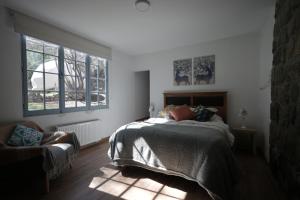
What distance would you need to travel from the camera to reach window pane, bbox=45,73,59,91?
9.38ft

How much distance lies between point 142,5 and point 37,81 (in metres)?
2.28

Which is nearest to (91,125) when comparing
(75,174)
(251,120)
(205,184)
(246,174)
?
(75,174)

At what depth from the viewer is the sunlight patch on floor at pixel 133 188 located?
1.81 meters

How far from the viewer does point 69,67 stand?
325 centimetres

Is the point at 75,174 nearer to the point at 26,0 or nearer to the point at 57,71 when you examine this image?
the point at 57,71

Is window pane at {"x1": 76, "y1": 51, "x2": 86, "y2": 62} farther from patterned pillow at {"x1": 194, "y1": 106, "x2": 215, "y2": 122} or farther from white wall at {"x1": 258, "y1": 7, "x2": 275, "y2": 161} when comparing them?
white wall at {"x1": 258, "y1": 7, "x2": 275, "y2": 161}

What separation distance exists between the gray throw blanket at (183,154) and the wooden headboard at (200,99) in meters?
1.61

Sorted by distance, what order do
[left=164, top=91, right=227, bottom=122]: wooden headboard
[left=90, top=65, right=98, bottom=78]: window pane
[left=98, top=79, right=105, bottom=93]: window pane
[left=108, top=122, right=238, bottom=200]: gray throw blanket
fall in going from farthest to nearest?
[left=98, top=79, right=105, bottom=93]: window pane < [left=90, top=65, right=98, bottom=78]: window pane < [left=164, top=91, right=227, bottom=122]: wooden headboard < [left=108, top=122, right=238, bottom=200]: gray throw blanket

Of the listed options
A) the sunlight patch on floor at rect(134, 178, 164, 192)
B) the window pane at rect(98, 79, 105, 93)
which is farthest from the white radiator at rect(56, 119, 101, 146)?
the sunlight patch on floor at rect(134, 178, 164, 192)

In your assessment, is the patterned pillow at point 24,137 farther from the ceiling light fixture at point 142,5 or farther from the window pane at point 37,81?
the ceiling light fixture at point 142,5

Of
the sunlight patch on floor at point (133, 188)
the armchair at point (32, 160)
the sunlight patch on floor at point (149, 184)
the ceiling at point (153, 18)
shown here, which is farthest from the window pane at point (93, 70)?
the sunlight patch on floor at point (149, 184)

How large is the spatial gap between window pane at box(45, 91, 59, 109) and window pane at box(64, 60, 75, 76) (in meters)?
0.52

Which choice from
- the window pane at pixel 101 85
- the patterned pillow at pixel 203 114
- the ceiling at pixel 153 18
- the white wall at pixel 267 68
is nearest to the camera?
the ceiling at pixel 153 18

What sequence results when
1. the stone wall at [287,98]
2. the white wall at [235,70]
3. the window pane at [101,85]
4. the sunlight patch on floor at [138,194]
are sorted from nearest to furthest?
the stone wall at [287,98], the sunlight patch on floor at [138,194], the white wall at [235,70], the window pane at [101,85]
